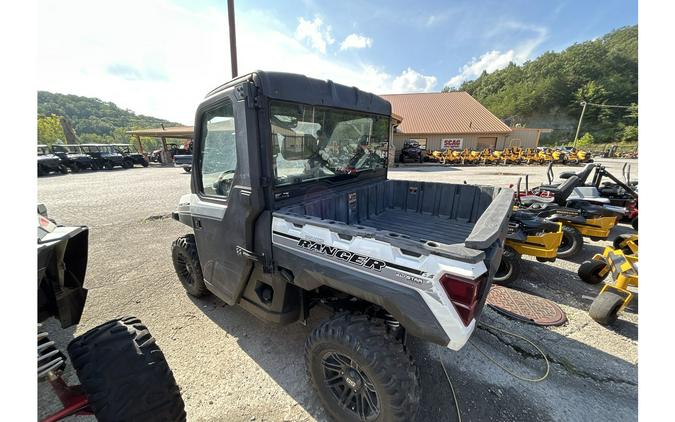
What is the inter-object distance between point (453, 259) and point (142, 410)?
1.93 m

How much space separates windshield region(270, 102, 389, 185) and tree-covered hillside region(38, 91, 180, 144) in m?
68.8

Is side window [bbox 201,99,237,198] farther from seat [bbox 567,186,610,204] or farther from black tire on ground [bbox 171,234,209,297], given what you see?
seat [bbox 567,186,610,204]

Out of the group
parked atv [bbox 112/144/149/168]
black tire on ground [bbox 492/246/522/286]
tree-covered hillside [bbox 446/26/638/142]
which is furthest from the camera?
tree-covered hillside [bbox 446/26/638/142]

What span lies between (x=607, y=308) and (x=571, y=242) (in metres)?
2.24

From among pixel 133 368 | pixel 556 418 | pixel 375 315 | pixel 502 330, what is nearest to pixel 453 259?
pixel 375 315

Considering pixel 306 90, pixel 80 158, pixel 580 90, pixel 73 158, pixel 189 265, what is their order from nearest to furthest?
pixel 306 90
pixel 189 265
pixel 73 158
pixel 80 158
pixel 580 90

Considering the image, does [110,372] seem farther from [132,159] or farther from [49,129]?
[49,129]

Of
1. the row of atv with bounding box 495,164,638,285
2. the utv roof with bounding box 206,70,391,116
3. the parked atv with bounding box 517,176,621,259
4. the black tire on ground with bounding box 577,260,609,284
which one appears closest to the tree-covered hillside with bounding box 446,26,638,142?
the row of atv with bounding box 495,164,638,285

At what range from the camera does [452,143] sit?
91.5 ft

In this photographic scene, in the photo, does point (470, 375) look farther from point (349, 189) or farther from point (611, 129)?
point (611, 129)

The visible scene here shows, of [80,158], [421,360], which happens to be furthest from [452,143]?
[80,158]

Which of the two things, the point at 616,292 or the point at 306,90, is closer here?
the point at 306,90

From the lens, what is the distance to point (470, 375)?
2.28 meters

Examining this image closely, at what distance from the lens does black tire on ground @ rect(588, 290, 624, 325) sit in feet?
9.21
